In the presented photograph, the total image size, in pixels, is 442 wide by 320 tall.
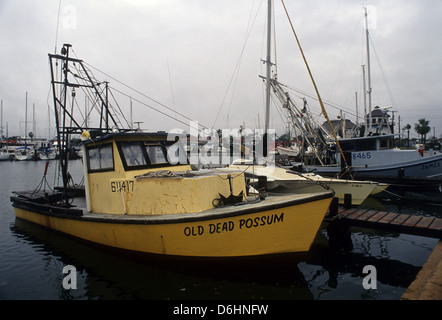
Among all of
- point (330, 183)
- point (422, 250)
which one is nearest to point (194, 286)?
point (422, 250)

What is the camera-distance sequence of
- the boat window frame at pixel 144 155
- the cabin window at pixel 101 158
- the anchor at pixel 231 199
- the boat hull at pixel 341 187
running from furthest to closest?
the boat hull at pixel 341 187 → the cabin window at pixel 101 158 → the boat window frame at pixel 144 155 → the anchor at pixel 231 199

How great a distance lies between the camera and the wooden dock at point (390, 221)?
7406mm

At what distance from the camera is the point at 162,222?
6.02 metres

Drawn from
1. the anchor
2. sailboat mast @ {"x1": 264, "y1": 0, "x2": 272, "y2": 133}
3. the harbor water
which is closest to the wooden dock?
the harbor water

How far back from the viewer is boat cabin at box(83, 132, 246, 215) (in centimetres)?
635

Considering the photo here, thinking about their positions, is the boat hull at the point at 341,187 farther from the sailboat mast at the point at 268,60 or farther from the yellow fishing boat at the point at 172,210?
the yellow fishing boat at the point at 172,210

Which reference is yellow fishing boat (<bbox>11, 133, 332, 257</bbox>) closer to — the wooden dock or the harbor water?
the harbor water

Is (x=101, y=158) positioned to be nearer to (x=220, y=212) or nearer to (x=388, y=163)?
(x=220, y=212)

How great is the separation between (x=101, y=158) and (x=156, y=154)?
64.1 inches

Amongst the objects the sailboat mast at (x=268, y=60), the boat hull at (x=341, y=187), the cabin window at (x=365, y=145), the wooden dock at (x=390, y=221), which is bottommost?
the wooden dock at (x=390, y=221)

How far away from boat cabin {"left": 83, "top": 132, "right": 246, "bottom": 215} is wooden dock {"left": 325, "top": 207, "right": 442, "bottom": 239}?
3.86 metres

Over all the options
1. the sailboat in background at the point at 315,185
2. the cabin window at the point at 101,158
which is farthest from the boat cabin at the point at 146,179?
the sailboat in background at the point at 315,185
